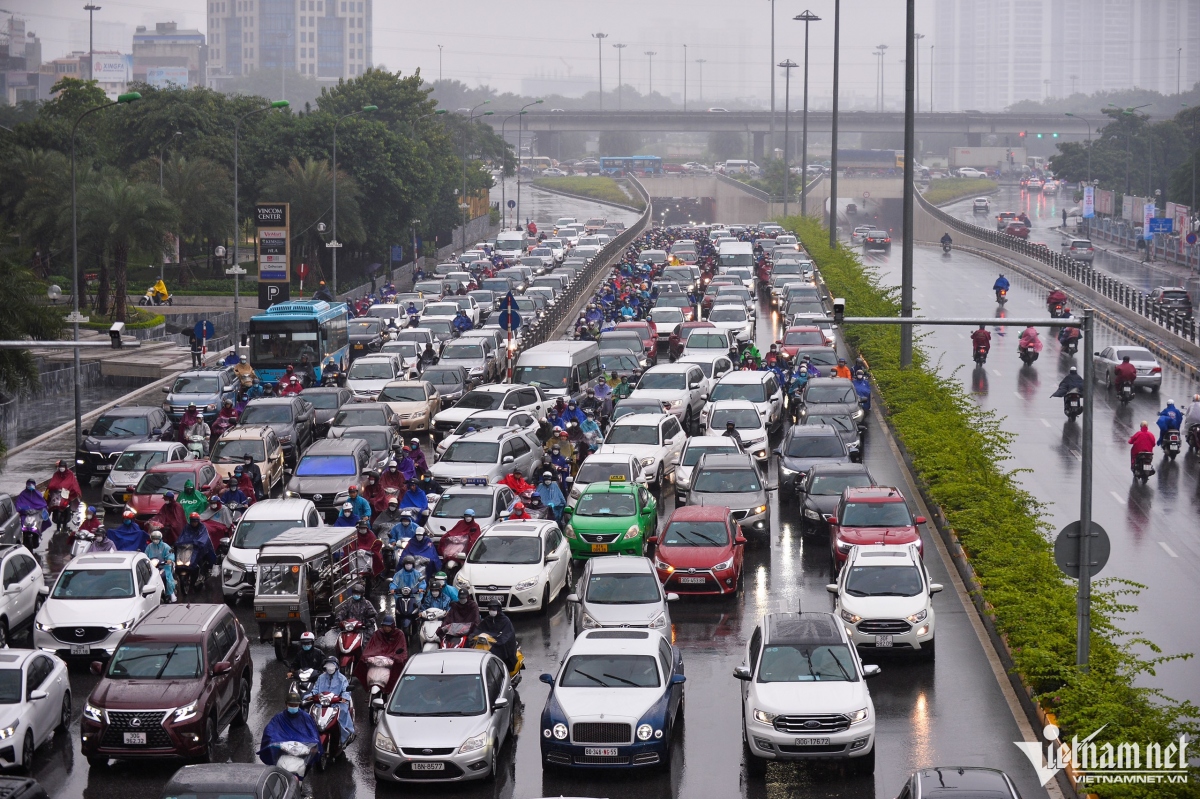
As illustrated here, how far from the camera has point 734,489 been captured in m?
27.8

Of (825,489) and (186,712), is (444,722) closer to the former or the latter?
(186,712)

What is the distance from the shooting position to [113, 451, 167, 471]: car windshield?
30.4 metres

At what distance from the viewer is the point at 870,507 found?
2522 centimetres

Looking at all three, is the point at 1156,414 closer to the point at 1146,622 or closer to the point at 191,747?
the point at 1146,622

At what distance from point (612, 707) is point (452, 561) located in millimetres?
6456

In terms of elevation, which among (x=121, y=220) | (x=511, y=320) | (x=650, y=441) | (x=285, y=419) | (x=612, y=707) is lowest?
(x=612, y=707)

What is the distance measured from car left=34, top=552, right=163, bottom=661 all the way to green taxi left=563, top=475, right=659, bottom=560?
716 centimetres

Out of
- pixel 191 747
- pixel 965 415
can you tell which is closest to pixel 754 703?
pixel 191 747

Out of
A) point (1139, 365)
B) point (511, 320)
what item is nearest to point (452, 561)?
point (511, 320)

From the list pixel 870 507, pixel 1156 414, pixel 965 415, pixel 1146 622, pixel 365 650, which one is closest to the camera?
pixel 365 650

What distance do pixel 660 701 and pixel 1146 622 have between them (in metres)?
10.1

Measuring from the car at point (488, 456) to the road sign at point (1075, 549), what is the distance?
13.8 meters

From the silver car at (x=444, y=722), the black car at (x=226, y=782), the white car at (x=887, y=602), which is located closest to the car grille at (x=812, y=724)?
the silver car at (x=444, y=722)

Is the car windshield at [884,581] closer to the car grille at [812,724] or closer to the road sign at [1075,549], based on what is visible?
the road sign at [1075,549]
